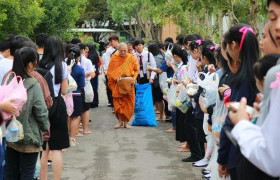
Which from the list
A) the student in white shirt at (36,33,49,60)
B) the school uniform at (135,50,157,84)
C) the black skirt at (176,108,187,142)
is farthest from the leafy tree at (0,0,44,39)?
the student in white shirt at (36,33,49,60)

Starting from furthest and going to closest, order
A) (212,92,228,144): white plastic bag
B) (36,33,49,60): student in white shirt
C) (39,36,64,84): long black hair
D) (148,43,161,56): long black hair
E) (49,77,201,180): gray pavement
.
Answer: (148,43,161,56): long black hair → (49,77,201,180): gray pavement → (36,33,49,60): student in white shirt → (39,36,64,84): long black hair → (212,92,228,144): white plastic bag

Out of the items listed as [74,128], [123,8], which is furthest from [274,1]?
[123,8]

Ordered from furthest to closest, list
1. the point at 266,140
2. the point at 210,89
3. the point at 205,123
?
the point at 205,123 → the point at 210,89 → the point at 266,140

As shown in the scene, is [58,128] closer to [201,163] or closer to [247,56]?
[201,163]

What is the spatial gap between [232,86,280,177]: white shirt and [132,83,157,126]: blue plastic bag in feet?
32.0

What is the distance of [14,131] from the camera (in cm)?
519

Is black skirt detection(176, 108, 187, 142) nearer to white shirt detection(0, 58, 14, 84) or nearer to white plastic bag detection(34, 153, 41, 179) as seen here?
white plastic bag detection(34, 153, 41, 179)

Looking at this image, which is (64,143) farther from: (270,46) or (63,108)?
(270,46)

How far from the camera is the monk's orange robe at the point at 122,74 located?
39.0 ft

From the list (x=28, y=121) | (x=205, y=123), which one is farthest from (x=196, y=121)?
(x=28, y=121)

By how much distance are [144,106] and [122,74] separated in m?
1.03

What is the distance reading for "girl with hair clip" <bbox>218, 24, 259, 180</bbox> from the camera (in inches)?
165

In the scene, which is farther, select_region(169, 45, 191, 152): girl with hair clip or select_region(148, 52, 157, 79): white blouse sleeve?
select_region(148, 52, 157, 79): white blouse sleeve

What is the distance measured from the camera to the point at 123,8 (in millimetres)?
40875
